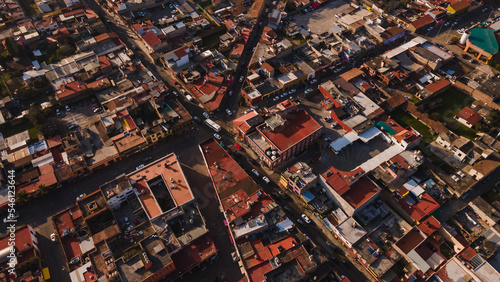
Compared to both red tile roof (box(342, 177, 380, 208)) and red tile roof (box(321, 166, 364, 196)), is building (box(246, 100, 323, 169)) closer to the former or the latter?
red tile roof (box(321, 166, 364, 196))

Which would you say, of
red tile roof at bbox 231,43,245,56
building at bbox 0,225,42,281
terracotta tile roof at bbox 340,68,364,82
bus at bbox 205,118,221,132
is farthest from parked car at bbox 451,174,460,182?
building at bbox 0,225,42,281

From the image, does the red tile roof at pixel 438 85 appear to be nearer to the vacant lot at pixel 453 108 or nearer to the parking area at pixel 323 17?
the vacant lot at pixel 453 108

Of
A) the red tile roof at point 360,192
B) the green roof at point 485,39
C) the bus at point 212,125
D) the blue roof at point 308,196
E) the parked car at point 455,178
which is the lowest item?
the blue roof at point 308,196

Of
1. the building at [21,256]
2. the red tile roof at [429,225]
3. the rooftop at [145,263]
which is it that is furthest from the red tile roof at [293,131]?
the building at [21,256]

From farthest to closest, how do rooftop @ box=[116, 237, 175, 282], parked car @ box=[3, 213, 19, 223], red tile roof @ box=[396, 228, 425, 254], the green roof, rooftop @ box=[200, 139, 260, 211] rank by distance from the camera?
1. the green roof
2. rooftop @ box=[200, 139, 260, 211]
3. parked car @ box=[3, 213, 19, 223]
4. red tile roof @ box=[396, 228, 425, 254]
5. rooftop @ box=[116, 237, 175, 282]

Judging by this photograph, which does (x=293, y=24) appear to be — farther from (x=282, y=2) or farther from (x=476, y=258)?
(x=476, y=258)

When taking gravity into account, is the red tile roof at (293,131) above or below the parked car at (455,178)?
above
